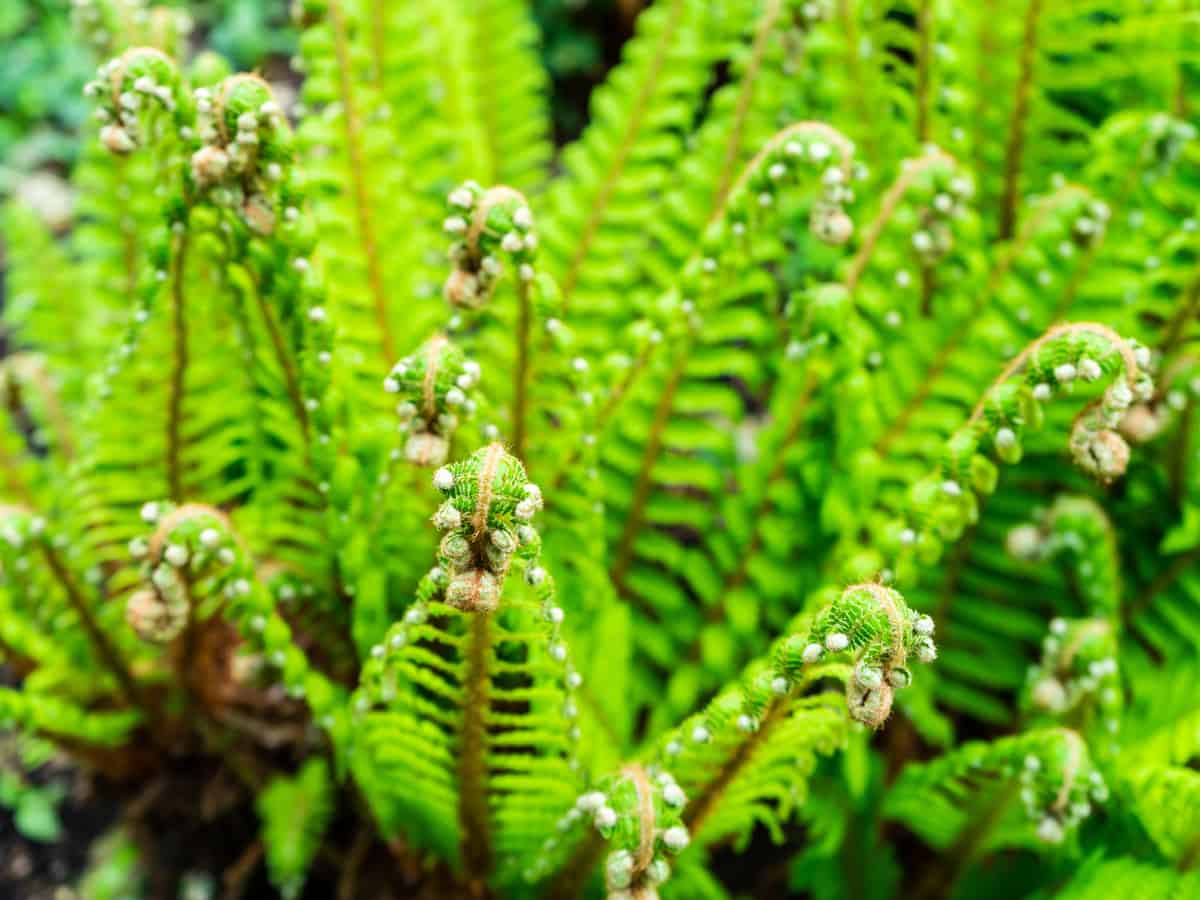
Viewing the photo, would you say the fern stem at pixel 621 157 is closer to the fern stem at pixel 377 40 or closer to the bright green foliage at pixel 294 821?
the fern stem at pixel 377 40

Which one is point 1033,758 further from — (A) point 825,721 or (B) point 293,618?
(B) point 293,618

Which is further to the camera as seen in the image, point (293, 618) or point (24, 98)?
point (24, 98)

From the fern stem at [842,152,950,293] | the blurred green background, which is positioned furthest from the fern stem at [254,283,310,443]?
the blurred green background

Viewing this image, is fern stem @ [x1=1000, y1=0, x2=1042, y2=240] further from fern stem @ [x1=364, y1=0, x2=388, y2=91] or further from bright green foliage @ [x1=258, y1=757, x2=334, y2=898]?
bright green foliage @ [x1=258, y1=757, x2=334, y2=898]

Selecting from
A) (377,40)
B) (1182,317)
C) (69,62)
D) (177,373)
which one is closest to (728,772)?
(177,373)

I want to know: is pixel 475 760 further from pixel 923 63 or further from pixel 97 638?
pixel 923 63

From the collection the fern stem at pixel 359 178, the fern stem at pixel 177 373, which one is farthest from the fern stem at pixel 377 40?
the fern stem at pixel 177 373

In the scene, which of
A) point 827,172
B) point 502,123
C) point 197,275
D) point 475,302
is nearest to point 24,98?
point 502,123
